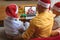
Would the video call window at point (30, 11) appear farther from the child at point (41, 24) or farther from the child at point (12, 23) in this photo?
the child at point (41, 24)

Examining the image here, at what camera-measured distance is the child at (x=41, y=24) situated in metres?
1.47

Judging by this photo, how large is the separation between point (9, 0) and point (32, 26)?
189cm

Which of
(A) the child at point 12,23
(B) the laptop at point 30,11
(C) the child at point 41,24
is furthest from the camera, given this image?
(B) the laptop at point 30,11

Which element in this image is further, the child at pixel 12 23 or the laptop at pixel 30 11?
the laptop at pixel 30 11

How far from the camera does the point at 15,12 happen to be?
1.69m

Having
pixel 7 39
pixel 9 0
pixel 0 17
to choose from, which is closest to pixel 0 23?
pixel 0 17

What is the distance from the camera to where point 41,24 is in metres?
1.48

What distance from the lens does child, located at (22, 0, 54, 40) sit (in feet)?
4.83

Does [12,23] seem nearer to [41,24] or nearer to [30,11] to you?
[41,24]

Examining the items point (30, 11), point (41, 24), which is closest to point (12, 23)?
point (41, 24)

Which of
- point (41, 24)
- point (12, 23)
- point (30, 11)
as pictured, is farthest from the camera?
point (30, 11)

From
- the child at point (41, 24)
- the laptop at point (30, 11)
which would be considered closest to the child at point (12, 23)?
the child at point (41, 24)

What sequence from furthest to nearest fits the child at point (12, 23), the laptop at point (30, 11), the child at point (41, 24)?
the laptop at point (30, 11) < the child at point (12, 23) < the child at point (41, 24)

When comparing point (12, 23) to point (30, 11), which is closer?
point (12, 23)
